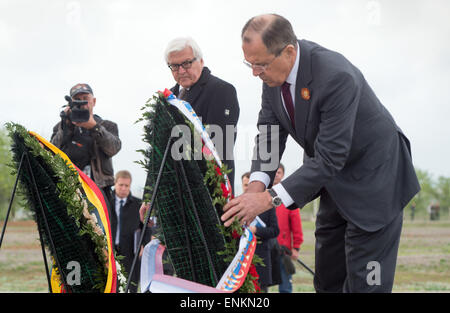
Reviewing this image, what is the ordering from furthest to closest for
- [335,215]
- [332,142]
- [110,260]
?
[335,215] < [110,260] < [332,142]

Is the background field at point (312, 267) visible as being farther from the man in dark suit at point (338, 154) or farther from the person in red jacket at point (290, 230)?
the man in dark suit at point (338, 154)

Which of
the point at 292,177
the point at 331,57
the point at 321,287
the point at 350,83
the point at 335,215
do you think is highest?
Answer: the point at 331,57

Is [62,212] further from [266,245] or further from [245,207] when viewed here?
[266,245]

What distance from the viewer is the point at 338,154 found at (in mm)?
2434

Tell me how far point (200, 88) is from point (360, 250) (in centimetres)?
176

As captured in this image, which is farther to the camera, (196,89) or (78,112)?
(78,112)

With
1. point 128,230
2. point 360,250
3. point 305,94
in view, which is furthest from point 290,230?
Answer: point 305,94

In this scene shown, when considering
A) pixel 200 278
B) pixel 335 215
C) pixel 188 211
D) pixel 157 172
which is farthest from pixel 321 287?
pixel 157 172

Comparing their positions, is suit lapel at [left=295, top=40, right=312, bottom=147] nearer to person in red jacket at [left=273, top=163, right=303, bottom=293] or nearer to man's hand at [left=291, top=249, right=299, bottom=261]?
person in red jacket at [left=273, top=163, right=303, bottom=293]

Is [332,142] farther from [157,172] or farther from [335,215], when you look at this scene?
[157,172]
